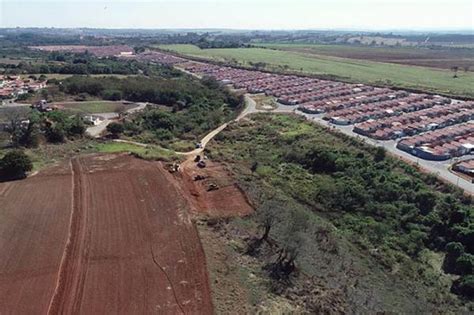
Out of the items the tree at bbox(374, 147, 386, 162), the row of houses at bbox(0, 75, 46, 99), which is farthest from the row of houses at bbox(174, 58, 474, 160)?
the row of houses at bbox(0, 75, 46, 99)

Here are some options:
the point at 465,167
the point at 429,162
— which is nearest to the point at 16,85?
the point at 429,162

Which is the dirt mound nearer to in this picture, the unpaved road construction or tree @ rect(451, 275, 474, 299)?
the unpaved road construction

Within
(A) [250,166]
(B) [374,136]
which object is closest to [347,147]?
(B) [374,136]

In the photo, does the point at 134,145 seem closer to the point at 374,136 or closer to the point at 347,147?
the point at 347,147

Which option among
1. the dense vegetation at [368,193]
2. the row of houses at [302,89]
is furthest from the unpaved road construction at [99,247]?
the row of houses at [302,89]

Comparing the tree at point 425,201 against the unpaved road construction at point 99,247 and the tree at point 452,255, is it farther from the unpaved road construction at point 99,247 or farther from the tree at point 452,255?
the unpaved road construction at point 99,247

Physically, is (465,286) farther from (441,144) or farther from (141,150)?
(141,150)

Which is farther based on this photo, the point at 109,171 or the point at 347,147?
the point at 347,147
